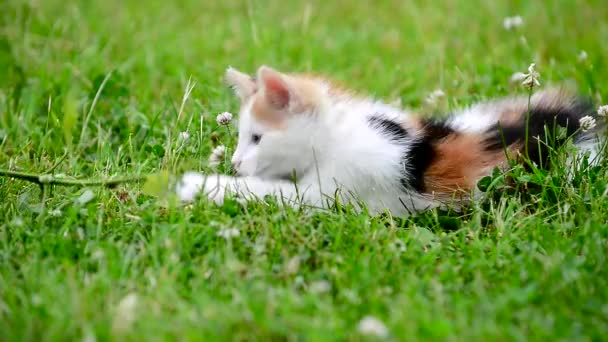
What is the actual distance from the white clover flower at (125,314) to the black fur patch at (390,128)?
118 cm

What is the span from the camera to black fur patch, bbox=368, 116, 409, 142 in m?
2.89

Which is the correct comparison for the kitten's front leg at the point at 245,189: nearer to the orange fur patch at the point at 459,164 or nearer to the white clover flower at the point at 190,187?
the white clover flower at the point at 190,187

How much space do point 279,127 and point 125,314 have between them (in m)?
1.08

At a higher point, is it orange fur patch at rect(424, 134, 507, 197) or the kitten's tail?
the kitten's tail

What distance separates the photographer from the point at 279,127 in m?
2.88

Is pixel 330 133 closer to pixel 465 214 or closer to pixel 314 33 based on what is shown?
pixel 465 214

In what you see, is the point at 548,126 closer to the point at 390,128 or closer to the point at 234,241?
the point at 390,128

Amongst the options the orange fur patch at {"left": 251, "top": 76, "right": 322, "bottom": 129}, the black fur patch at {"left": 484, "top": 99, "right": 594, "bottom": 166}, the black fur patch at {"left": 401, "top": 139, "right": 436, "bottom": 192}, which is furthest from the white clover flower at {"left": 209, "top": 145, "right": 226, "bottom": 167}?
the black fur patch at {"left": 484, "top": 99, "right": 594, "bottom": 166}

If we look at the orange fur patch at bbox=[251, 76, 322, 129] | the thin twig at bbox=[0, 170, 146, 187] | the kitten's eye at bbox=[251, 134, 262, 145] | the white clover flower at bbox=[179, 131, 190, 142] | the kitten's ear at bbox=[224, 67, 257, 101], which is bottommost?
the thin twig at bbox=[0, 170, 146, 187]

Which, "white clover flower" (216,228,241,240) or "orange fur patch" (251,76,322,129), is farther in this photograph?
"orange fur patch" (251,76,322,129)

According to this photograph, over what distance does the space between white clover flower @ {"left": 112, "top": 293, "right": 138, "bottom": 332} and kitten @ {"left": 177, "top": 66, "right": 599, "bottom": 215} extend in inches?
29.6

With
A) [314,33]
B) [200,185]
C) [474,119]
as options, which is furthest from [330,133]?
[314,33]

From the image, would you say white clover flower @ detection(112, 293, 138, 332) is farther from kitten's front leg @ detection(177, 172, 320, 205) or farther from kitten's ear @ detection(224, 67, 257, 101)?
kitten's ear @ detection(224, 67, 257, 101)

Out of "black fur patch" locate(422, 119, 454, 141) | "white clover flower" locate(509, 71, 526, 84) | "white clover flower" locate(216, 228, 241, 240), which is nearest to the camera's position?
"white clover flower" locate(216, 228, 241, 240)
